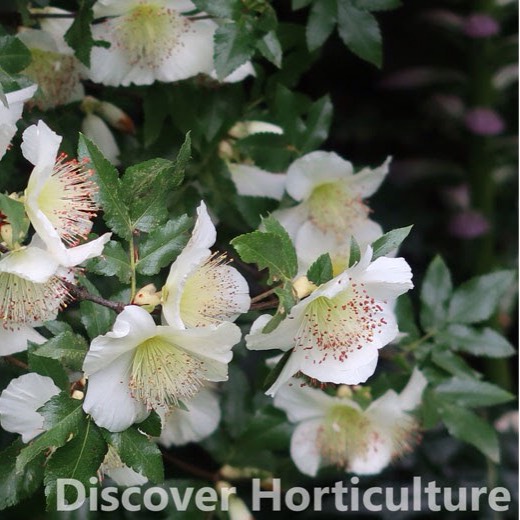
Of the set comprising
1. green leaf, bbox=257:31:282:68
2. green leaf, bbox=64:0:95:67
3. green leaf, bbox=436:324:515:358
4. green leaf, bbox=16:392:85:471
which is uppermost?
green leaf, bbox=64:0:95:67

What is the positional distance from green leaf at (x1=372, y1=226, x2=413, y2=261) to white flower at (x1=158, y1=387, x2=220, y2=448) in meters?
0.46

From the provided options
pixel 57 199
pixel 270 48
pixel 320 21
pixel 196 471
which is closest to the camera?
pixel 57 199

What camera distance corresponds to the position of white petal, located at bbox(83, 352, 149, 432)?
881mm

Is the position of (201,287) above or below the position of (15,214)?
below

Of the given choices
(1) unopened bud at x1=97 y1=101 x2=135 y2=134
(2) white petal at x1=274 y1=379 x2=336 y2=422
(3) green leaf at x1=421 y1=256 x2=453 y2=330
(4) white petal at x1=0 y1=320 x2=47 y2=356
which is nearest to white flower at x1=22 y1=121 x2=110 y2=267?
(4) white petal at x1=0 y1=320 x2=47 y2=356

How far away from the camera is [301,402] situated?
51.8 inches

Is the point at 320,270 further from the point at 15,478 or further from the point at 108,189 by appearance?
the point at 15,478

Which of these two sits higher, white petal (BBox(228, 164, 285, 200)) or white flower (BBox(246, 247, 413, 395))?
white flower (BBox(246, 247, 413, 395))

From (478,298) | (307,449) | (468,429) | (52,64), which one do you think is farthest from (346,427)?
(52,64)

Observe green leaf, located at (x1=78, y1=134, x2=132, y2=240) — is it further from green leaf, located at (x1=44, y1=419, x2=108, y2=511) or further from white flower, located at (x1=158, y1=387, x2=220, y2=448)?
white flower, located at (x1=158, y1=387, x2=220, y2=448)

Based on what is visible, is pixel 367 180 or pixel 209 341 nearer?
pixel 209 341

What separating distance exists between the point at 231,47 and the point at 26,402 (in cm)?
48

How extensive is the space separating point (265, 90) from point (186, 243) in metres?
0.52

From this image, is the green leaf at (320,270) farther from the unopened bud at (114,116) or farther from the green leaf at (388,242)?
the unopened bud at (114,116)
